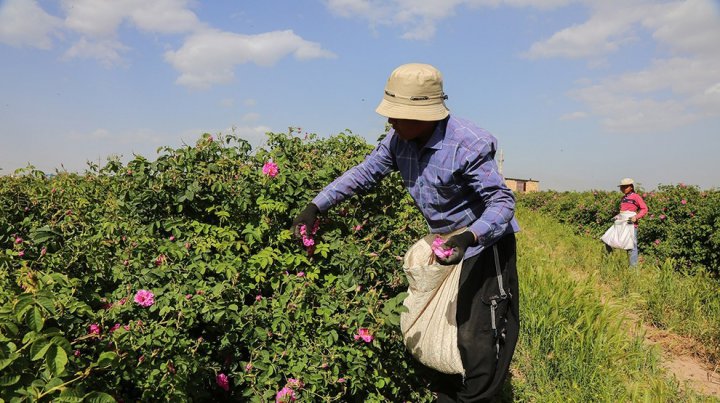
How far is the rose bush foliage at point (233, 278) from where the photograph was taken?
203cm

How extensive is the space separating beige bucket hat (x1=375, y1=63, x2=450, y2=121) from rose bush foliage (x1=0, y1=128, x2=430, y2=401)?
698 mm

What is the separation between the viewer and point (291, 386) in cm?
212

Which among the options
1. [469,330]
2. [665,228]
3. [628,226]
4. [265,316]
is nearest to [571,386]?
[469,330]

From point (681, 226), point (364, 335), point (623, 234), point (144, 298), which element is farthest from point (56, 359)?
point (681, 226)

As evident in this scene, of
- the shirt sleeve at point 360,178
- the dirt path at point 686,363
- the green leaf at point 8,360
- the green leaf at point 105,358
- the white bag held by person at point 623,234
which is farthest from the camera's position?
the white bag held by person at point 623,234

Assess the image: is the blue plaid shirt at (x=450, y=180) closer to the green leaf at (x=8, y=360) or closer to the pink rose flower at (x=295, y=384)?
the pink rose flower at (x=295, y=384)

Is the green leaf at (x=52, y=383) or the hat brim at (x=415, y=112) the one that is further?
the hat brim at (x=415, y=112)

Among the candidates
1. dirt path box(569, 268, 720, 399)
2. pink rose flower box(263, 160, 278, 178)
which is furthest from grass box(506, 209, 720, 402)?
→ pink rose flower box(263, 160, 278, 178)

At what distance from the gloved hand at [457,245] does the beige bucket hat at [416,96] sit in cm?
50

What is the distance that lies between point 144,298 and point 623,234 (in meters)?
7.10

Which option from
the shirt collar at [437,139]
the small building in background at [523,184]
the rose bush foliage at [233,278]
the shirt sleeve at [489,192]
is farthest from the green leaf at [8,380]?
the small building in background at [523,184]

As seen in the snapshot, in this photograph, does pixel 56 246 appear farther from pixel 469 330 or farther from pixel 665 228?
pixel 665 228

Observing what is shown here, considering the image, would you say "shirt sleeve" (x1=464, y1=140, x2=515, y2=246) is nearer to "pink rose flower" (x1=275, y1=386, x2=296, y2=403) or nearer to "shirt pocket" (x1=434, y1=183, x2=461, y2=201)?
"shirt pocket" (x1=434, y1=183, x2=461, y2=201)

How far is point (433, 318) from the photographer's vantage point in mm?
2227
